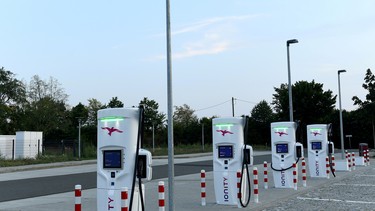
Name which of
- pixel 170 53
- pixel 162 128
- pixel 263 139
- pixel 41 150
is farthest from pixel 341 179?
pixel 162 128

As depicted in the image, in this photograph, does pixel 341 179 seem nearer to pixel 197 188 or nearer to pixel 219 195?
pixel 197 188

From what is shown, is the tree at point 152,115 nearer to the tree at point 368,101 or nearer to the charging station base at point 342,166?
the tree at point 368,101

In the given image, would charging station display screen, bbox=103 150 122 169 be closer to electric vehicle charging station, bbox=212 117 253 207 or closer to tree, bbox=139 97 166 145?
electric vehicle charging station, bbox=212 117 253 207

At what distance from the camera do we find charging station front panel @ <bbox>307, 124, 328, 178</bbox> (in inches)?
768

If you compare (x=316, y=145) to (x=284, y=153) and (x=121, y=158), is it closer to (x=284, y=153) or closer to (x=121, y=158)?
(x=284, y=153)

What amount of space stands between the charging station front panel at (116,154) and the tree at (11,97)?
64.4 metres

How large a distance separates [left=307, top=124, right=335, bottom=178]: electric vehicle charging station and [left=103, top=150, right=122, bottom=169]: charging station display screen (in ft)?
43.9

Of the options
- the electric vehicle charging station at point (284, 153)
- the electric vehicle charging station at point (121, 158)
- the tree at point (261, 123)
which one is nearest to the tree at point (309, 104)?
the tree at point (261, 123)

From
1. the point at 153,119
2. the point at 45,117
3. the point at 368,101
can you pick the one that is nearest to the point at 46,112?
the point at 45,117

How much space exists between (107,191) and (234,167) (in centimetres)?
440

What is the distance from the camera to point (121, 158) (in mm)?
8117

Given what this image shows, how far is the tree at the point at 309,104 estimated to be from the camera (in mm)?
61719

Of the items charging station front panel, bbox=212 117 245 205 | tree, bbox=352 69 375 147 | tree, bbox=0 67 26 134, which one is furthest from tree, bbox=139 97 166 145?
charging station front panel, bbox=212 117 245 205

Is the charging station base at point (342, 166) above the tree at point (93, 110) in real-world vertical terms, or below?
below
